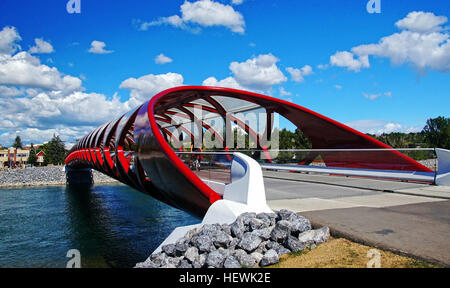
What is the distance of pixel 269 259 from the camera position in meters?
A: 4.33

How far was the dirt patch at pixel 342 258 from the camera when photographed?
363 centimetres

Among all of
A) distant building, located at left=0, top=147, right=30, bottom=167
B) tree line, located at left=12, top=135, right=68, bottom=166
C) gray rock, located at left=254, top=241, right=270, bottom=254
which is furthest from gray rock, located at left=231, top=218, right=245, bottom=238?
distant building, located at left=0, top=147, right=30, bottom=167

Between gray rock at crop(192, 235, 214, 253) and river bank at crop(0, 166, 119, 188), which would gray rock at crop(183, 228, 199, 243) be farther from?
river bank at crop(0, 166, 119, 188)

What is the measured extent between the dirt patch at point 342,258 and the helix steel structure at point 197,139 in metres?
3.49

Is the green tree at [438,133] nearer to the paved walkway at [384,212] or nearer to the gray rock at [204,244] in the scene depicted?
the paved walkway at [384,212]

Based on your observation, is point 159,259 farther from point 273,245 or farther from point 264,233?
point 273,245

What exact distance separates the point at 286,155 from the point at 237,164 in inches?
361

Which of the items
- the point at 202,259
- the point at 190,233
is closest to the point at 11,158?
the point at 190,233

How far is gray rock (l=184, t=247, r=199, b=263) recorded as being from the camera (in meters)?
5.11

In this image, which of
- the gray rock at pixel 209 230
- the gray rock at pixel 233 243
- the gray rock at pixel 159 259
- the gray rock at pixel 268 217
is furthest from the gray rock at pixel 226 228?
the gray rock at pixel 159 259
